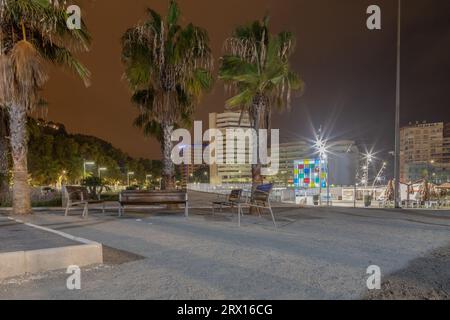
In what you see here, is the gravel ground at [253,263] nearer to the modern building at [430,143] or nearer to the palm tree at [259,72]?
the palm tree at [259,72]

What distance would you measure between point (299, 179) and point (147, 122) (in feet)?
190

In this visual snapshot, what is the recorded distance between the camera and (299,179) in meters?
72.8

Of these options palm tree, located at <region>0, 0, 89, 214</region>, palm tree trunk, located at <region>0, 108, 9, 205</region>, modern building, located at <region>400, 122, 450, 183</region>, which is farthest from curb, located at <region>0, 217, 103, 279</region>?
modern building, located at <region>400, 122, 450, 183</region>

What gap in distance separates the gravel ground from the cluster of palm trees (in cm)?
356

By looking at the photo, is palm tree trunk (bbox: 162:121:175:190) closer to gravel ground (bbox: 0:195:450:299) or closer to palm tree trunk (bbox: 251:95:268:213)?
palm tree trunk (bbox: 251:95:268:213)

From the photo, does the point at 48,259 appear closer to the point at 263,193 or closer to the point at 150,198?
the point at 150,198

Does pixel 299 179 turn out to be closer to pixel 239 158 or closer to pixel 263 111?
pixel 239 158

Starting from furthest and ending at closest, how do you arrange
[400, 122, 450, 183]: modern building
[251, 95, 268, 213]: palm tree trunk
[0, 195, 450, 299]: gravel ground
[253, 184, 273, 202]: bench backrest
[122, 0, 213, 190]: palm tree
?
[400, 122, 450, 183]: modern building → [122, 0, 213, 190]: palm tree → [251, 95, 268, 213]: palm tree trunk → [253, 184, 273, 202]: bench backrest → [0, 195, 450, 299]: gravel ground

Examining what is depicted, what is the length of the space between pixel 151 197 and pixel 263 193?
3.07 meters

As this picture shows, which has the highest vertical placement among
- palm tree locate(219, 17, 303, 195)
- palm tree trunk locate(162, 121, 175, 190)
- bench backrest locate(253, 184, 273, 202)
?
palm tree locate(219, 17, 303, 195)

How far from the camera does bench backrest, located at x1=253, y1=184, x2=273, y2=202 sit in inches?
356

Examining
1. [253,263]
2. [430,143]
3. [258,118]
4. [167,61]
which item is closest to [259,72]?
[258,118]

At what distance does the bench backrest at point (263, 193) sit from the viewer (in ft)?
29.7

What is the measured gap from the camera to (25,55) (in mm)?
9242
